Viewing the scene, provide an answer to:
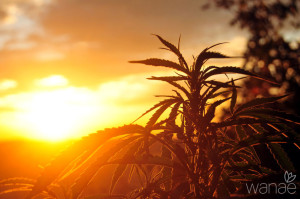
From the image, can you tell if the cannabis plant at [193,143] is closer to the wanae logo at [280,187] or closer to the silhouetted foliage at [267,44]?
the wanae logo at [280,187]

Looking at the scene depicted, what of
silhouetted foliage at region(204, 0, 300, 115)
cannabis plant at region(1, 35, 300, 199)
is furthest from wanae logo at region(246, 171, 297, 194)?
silhouetted foliage at region(204, 0, 300, 115)

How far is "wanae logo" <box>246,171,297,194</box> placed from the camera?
109 cm

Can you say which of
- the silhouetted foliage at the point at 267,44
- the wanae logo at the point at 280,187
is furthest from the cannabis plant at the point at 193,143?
the silhouetted foliage at the point at 267,44

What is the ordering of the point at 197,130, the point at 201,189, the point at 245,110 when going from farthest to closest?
the point at 245,110
the point at 197,130
the point at 201,189

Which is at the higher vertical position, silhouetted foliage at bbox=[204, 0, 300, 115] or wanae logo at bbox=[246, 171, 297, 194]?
silhouetted foliage at bbox=[204, 0, 300, 115]

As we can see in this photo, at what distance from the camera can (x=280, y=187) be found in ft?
3.69

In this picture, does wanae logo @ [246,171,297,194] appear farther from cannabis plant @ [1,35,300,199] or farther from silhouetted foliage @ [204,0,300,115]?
silhouetted foliage @ [204,0,300,115]

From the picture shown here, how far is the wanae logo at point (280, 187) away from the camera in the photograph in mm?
1094

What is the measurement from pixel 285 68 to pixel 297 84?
113 cm

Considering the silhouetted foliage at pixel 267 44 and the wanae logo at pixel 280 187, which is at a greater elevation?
the silhouetted foliage at pixel 267 44

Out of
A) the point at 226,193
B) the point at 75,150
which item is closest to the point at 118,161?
the point at 75,150

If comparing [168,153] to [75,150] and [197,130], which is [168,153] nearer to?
[197,130]

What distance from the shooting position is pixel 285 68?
→ 15.7 metres

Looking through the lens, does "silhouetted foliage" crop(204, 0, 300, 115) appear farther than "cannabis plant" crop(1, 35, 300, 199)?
Yes
